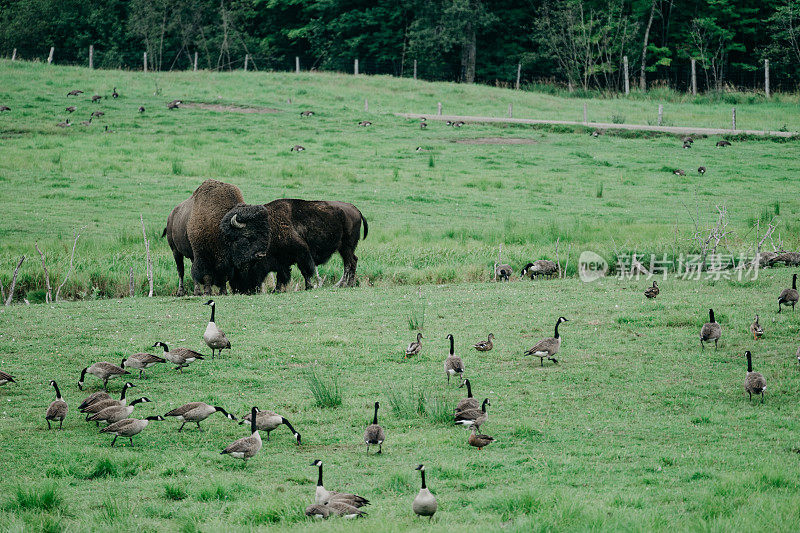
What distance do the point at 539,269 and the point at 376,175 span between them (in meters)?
15.7

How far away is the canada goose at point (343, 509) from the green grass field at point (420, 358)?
19 cm

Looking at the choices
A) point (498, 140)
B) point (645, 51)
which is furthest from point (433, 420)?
point (645, 51)

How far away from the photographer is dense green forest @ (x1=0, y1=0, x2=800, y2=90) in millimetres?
70625

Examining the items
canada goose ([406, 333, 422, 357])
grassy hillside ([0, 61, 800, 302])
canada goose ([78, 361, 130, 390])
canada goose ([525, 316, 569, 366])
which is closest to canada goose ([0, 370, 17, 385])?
canada goose ([78, 361, 130, 390])

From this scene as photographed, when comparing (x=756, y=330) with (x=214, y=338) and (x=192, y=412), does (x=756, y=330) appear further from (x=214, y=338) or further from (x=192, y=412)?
(x=192, y=412)

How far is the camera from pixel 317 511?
852cm

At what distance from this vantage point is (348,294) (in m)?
20.9

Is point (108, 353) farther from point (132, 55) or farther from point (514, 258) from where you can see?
point (132, 55)

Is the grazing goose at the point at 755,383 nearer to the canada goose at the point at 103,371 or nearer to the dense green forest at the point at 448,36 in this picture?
the canada goose at the point at 103,371

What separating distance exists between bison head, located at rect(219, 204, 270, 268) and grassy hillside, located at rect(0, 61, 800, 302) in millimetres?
2780

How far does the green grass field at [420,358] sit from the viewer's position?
30.2ft

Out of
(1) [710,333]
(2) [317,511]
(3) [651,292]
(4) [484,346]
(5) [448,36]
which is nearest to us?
(2) [317,511]

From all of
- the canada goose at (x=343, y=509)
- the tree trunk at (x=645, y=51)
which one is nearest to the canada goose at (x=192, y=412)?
the canada goose at (x=343, y=509)

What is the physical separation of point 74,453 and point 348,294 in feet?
35.1
